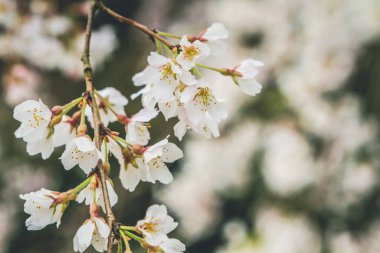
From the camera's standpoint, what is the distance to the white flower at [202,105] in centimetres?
59

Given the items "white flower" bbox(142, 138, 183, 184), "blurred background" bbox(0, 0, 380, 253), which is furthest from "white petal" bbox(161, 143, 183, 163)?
"blurred background" bbox(0, 0, 380, 253)

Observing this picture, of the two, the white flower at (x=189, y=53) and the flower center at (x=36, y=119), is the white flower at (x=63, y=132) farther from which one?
the white flower at (x=189, y=53)

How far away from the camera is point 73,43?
1.69 m

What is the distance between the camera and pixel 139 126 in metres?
0.66

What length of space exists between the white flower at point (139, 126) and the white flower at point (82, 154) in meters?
0.07

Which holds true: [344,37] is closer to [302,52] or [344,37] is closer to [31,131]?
[302,52]

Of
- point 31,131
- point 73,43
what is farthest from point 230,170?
point 31,131

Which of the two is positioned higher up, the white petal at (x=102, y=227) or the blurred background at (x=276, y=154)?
the blurred background at (x=276, y=154)

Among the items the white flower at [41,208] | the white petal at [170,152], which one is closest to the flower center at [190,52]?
the white petal at [170,152]

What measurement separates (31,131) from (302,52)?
7.17ft

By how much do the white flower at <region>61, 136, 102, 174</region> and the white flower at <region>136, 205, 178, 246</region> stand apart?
83 millimetres

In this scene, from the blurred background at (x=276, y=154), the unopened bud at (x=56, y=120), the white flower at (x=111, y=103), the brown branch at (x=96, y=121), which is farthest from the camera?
the blurred background at (x=276, y=154)

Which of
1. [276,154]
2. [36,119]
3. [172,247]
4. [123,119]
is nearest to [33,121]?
[36,119]

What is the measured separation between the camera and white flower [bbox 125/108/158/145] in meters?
0.63
